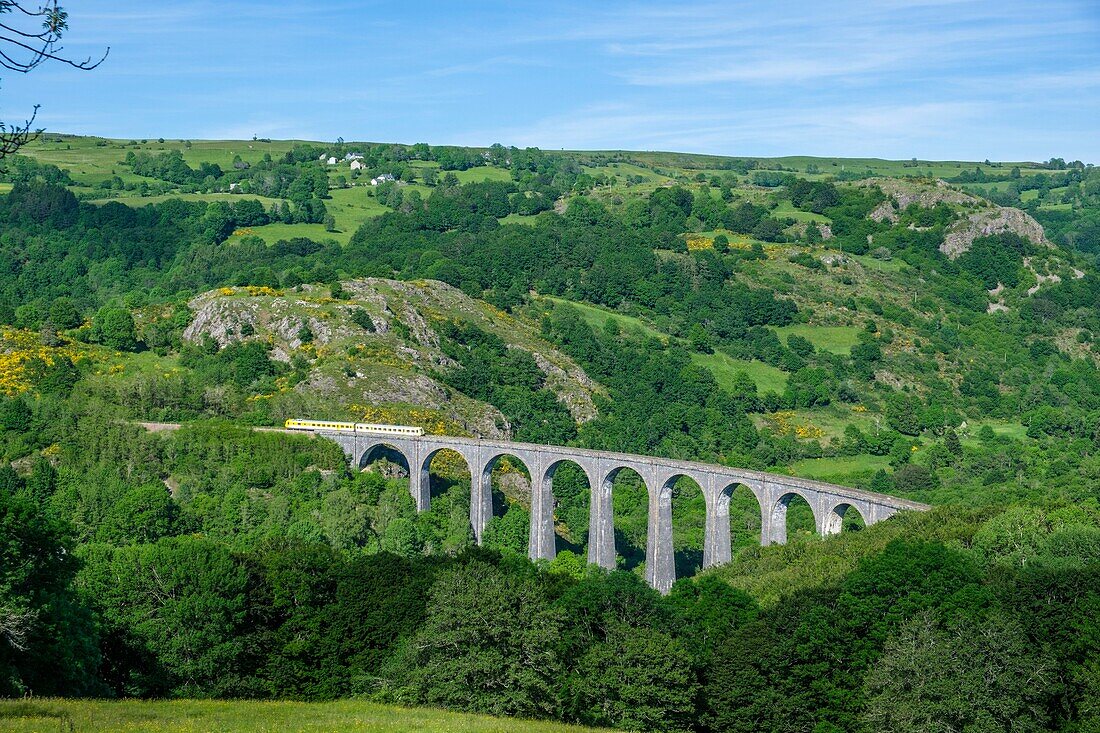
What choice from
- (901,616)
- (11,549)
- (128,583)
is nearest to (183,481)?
(128,583)

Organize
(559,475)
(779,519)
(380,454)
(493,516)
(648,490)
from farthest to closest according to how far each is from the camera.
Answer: (559,475)
(380,454)
(493,516)
(648,490)
(779,519)

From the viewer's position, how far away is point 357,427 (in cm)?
10662

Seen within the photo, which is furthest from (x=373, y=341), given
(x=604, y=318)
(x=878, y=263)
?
(x=878, y=263)

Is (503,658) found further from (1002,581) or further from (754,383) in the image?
(754,383)

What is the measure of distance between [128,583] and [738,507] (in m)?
69.4

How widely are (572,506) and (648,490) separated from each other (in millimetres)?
23120

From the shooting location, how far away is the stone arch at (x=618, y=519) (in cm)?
9406

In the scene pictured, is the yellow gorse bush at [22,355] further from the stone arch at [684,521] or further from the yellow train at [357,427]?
the stone arch at [684,521]

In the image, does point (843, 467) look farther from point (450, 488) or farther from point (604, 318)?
point (604, 318)

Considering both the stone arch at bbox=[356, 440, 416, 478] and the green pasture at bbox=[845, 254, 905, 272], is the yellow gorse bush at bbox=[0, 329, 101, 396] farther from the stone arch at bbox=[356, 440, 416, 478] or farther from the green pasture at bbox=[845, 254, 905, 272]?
the green pasture at bbox=[845, 254, 905, 272]

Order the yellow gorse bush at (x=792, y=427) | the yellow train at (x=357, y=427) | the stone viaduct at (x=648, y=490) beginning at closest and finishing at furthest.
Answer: the stone viaduct at (x=648, y=490), the yellow train at (x=357, y=427), the yellow gorse bush at (x=792, y=427)

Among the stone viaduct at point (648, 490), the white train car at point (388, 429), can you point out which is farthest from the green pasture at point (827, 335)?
the white train car at point (388, 429)

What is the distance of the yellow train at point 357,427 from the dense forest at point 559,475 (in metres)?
3.04

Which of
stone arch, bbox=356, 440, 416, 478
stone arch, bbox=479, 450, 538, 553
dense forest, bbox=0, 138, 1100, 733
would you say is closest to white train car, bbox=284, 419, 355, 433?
stone arch, bbox=356, 440, 416, 478
